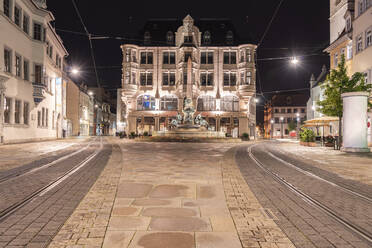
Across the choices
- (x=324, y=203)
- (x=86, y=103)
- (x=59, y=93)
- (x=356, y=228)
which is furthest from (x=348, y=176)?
(x=86, y=103)

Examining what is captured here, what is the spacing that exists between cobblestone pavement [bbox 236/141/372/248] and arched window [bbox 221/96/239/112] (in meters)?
47.1

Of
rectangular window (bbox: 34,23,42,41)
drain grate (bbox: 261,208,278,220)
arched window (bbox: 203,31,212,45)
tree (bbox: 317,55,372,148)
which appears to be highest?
arched window (bbox: 203,31,212,45)

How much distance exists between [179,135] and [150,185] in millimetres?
27149

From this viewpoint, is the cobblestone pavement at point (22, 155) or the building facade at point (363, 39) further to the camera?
the building facade at point (363, 39)

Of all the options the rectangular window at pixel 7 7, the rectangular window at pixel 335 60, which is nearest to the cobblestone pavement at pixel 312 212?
the rectangular window at pixel 7 7

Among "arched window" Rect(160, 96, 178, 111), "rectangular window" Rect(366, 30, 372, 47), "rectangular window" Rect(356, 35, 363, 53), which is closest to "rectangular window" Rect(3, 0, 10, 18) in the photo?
"rectangular window" Rect(366, 30, 372, 47)

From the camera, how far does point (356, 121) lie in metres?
18.8

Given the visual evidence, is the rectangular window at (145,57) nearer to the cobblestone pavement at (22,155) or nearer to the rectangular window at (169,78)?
the rectangular window at (169,78)

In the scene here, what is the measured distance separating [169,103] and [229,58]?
42.9 feet

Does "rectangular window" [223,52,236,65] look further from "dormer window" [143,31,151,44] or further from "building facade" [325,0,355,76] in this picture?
"building facade" [325,0,355,76]

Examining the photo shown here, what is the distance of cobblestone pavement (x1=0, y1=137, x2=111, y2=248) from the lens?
3.88m

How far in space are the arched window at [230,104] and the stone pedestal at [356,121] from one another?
36.0m

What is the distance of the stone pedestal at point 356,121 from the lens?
18730 mm

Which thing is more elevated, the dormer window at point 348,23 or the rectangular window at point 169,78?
the dormer window at point 348,23
